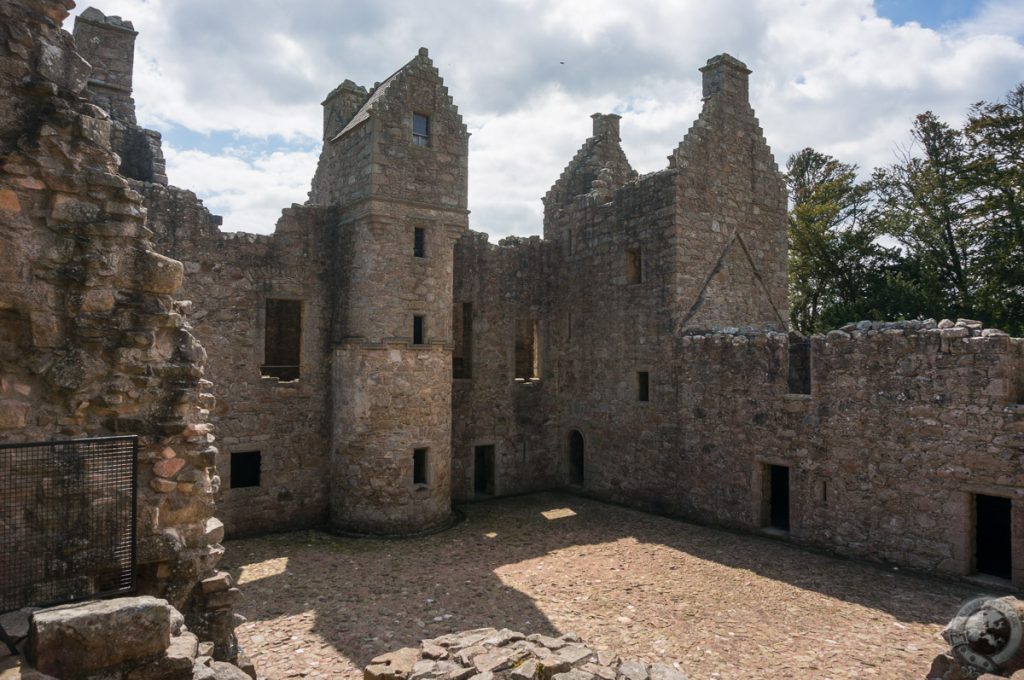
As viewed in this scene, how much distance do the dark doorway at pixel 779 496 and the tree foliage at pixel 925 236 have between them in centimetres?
1355

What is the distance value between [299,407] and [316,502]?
2.13m

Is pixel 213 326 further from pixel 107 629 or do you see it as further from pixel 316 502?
pixel 107 629

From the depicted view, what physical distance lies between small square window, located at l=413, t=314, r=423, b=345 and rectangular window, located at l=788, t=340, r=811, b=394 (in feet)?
25.1

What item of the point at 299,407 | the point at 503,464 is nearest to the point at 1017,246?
the point at 503,464

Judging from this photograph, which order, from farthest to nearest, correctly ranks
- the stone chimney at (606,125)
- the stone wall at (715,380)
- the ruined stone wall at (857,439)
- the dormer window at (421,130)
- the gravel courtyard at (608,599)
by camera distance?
the stone chimney at (606,125)
the dormer window at (421,130)
the stone wall at (715,380)
the ruined stone wall at (857,439)
the gravel courtyard at (608,599)

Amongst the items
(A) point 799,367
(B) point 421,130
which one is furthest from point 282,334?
(A) point 799,367

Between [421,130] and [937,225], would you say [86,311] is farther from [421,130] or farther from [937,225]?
[937,225]

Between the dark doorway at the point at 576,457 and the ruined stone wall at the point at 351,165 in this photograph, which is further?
the dark doorway at the point at 576,457

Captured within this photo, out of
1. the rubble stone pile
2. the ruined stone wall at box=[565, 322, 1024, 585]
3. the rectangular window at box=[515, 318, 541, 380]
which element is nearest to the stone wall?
the ruined stone wall at box=[565, 322, 1024, 585]

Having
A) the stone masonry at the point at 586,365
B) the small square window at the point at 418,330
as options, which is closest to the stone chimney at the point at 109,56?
the stone masonry at the point at 586,365

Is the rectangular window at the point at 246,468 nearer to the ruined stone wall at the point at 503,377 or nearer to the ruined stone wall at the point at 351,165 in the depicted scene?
the ruined stone wall at the point at 503,377

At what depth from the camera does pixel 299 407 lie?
13.8 m

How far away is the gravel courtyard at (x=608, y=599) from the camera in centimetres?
774

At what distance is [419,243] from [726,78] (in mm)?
8759
